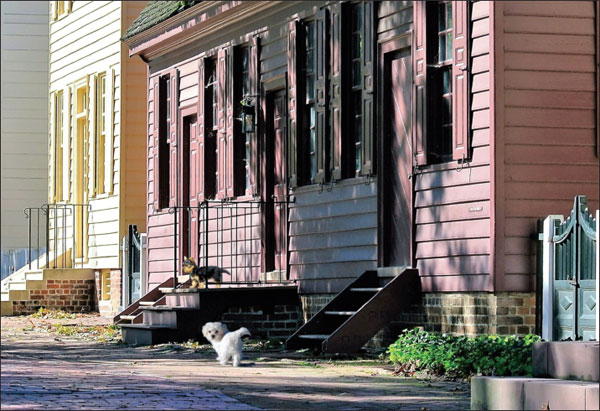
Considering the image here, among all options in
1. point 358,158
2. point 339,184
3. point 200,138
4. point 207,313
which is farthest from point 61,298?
point 358,158

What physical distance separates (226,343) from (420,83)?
3.75 m

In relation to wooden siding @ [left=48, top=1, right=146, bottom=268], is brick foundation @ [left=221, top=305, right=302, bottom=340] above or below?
below

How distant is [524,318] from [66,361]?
5161 millimetres

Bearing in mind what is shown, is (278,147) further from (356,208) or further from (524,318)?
(524,318)

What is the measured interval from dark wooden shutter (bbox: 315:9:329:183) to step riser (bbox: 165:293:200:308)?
229 cm

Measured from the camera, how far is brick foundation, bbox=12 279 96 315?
2956cm

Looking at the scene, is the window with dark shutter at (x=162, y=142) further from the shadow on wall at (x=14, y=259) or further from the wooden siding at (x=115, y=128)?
the shadow on wall at (x=14, y=259)

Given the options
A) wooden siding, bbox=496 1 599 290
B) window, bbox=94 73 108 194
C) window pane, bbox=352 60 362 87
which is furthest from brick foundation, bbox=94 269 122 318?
wooden siding, bbox=496 1 599 290

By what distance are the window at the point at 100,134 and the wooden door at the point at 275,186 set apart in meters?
9.20

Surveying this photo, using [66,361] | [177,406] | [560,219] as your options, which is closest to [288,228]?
[66,361]

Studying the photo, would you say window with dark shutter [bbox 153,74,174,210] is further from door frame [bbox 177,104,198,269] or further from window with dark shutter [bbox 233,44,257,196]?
window with dark shutter [bbox 233,44,257,196]

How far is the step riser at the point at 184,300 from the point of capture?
18.5 metres

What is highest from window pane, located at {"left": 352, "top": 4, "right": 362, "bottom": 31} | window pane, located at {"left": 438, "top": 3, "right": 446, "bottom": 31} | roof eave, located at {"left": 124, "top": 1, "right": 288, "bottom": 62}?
roof eave, located at {"left": 124, "top": 1, "right": 288, "bottom": 62}

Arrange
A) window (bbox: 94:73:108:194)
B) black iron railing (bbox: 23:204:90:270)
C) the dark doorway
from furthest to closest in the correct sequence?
1. black iron railing (bbox: 23:204:90:270)
2. window (bbox: 94:73:108:194)
3. the dark doorway
